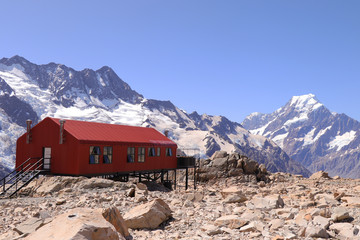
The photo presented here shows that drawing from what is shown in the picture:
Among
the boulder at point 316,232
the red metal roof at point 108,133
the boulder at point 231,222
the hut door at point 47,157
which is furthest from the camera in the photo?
the hut door at point 47,157

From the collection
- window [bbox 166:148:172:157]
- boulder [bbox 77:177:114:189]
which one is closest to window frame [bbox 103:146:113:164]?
boulder [bbox 77:177:114:189]

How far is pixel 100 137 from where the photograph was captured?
30531 millimetres

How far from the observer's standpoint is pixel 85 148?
2859cm

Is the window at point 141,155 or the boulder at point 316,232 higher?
the window at point 141,155

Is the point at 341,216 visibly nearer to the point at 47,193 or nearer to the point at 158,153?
the point at 47,193

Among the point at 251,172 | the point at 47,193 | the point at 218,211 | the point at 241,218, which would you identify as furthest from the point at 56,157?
the point at 251,172

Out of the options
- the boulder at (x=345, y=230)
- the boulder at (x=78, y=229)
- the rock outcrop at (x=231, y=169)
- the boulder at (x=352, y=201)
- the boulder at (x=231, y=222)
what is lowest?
the rock outcrop at (x=231, y=169)

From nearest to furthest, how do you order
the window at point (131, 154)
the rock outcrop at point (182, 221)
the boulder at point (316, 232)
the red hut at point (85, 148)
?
the rock outcrop at point (182, 221)
the boulder at point (316, 232)
the red hut at point (85, 148)
the window at point (131, 154)

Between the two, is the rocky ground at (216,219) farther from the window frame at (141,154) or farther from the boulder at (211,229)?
the window frame at (141,154)

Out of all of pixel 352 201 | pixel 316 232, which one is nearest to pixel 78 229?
pixel 316 232

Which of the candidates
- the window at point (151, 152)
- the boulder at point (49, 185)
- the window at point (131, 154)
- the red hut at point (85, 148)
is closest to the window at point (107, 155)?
the red hut at point (85, 148)

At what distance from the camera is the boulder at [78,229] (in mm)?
6715

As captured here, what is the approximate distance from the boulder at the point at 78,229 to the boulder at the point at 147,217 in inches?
154

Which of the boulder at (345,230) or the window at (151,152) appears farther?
the window at (151,152)
